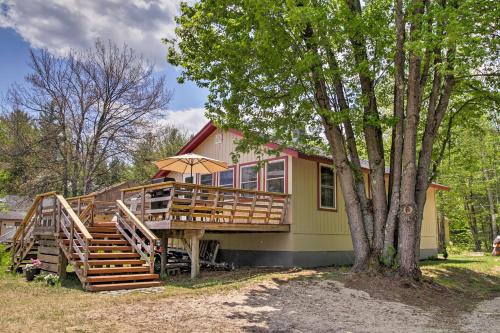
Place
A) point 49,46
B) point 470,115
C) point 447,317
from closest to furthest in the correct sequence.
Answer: point 447,317
point 470,115
point 49,46

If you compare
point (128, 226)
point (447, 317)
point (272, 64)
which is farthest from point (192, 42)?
point (447, 317)

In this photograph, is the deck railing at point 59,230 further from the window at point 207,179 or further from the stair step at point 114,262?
the window at point 207,179

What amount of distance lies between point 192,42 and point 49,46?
15343mm

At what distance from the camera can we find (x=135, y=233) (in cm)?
1048

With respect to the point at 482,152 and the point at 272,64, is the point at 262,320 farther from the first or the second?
the point at 482,152

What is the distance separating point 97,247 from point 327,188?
773cm

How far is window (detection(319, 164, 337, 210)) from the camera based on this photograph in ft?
46.4

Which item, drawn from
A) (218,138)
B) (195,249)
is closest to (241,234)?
(195,249)

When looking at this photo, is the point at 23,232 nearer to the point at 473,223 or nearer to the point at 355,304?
the point at 355,304

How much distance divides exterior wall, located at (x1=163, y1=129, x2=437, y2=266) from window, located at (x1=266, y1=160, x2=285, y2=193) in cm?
21

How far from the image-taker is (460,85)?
12.1 meters

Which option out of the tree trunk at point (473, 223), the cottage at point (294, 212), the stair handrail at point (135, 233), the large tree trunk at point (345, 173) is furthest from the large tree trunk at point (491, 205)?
the stair handrail at point (135, 233)

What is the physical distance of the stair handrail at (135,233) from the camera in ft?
32.1

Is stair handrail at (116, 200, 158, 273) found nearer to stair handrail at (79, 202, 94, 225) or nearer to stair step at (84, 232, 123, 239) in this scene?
stair step at (84, 232, 123, 239)
